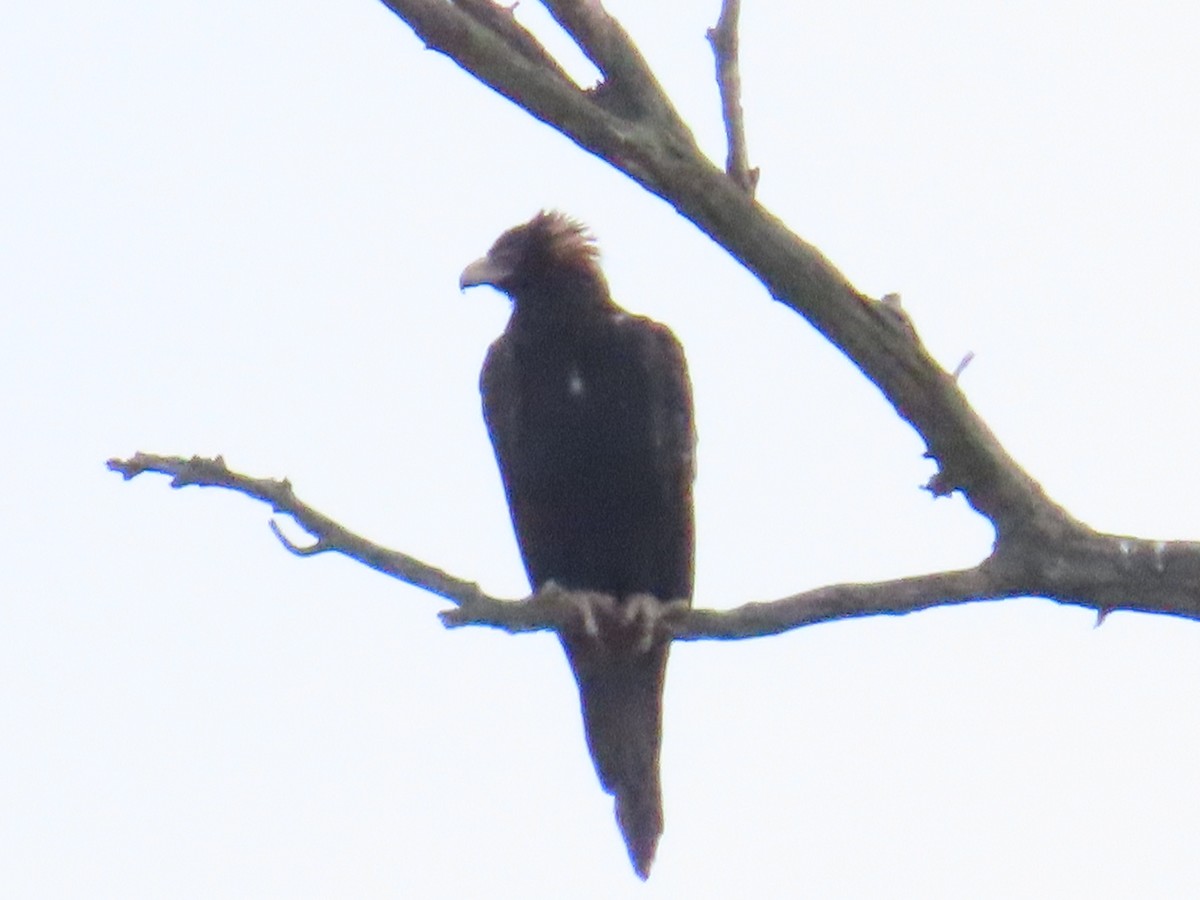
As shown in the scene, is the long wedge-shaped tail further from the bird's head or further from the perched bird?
the bird's head

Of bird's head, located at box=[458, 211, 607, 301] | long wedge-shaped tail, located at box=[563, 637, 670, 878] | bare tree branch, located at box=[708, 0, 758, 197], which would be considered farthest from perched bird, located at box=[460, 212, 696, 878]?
bare tree branch, located at box=[708, 0, 758, 197]

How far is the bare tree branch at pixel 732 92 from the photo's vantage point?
14.3ft

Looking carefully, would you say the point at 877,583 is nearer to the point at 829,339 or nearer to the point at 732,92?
the point at 829,339

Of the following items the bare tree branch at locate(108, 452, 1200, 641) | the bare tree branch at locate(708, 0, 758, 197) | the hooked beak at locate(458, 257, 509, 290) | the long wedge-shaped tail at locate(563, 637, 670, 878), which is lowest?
the bare tree branch at locate(108, 452, 1200, 641)

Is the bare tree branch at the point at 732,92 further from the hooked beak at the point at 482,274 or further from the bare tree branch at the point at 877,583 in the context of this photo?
the hooked beak at the point at 482,274

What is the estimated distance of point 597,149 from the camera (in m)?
4.26

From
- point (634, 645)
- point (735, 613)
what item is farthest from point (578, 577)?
point (735, 613)

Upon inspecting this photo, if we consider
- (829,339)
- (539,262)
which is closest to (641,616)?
(539,262)

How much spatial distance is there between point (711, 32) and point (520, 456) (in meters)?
2.45

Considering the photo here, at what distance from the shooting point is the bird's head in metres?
7.19

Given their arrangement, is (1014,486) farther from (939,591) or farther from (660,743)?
(660,743)

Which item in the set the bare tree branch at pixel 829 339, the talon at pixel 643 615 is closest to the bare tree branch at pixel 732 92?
the bare tree branch at pixel 829 339

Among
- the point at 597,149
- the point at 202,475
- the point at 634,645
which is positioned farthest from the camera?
the point at 634,645

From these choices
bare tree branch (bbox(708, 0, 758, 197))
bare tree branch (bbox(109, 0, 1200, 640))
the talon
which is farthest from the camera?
the talon
